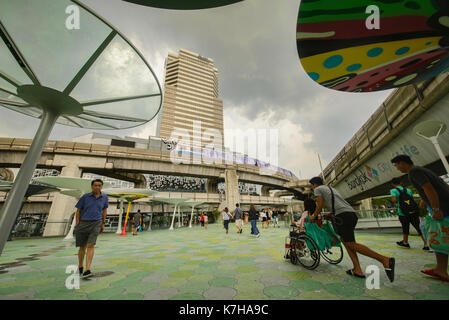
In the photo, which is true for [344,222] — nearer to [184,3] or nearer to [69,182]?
[184,3]

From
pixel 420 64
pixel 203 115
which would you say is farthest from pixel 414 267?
pixel 203 115

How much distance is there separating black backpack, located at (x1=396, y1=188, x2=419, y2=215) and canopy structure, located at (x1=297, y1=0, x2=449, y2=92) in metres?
2.94

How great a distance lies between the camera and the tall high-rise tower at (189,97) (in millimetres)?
73000

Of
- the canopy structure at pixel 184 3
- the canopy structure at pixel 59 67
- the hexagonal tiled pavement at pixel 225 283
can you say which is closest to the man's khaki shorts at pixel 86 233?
the hexagonal tiled pavement at pixel 225 283

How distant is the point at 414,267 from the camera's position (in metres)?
2.92

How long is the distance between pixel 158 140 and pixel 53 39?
48628 mm

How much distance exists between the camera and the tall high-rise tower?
7300cm

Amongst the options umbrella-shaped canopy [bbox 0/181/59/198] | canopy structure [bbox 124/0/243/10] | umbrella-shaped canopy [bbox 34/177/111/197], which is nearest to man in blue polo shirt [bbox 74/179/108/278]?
canopy structure [bbox 124/0/243/10]

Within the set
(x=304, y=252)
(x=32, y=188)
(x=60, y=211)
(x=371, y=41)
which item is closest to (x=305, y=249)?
(x=304, y=252)

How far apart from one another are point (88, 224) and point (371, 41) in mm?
5977

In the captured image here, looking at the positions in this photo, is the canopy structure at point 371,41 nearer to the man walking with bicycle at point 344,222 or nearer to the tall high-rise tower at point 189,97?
the man walking with bicycle at point 344,222

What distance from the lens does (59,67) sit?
370cm

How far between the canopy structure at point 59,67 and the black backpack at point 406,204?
24.0 feet
